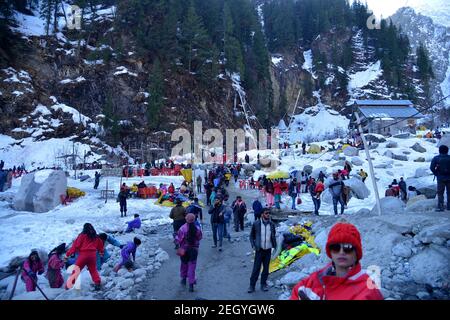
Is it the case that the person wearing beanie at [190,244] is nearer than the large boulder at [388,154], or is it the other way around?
the person wearing beanie at [190,244]

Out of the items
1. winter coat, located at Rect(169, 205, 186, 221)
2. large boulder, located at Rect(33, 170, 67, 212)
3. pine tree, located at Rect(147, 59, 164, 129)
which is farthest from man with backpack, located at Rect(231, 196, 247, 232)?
pine tree, located at Rect(147, 59, 164, 129)

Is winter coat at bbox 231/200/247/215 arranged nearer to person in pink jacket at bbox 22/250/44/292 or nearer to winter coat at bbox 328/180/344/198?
winter coat at bbox 328/180/344/198

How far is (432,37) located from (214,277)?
168453 millimetres

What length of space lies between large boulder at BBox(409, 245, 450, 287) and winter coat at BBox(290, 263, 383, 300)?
398 centimetres

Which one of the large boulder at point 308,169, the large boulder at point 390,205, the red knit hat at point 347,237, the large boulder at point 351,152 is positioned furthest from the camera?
the large boulder at point 351,152

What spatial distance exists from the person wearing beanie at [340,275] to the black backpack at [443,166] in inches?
251

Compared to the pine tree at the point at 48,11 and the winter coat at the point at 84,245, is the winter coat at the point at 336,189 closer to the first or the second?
the winter coat at the point at 84,245

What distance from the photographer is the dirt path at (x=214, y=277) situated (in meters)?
5.64

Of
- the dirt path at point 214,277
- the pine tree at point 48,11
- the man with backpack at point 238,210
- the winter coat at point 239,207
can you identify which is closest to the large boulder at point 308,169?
the man with backpack at point 238,210

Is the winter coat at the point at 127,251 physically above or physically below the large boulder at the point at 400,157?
below

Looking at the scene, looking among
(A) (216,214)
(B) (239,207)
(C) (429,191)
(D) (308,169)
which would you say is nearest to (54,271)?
(A) (216,214)

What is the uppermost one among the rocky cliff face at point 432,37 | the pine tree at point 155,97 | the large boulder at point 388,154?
the rocky cliff face at point 432,37

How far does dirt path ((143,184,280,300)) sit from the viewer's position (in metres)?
5.64
